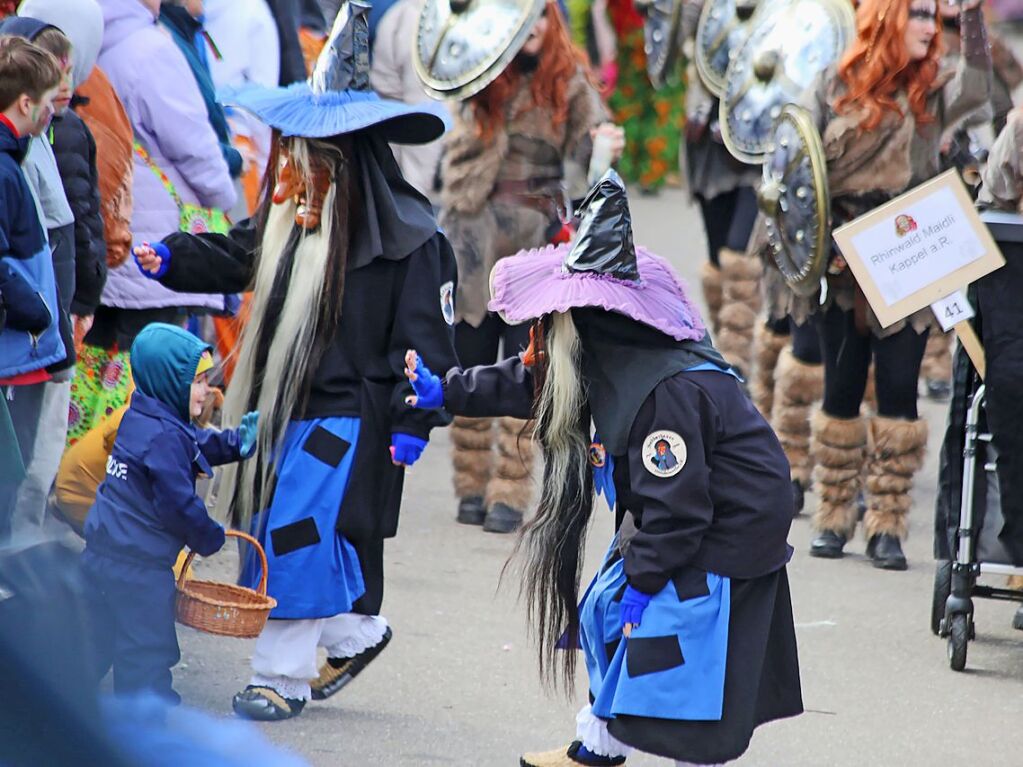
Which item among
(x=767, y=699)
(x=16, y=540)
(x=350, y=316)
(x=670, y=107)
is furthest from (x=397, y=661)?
(x=670, y=107)

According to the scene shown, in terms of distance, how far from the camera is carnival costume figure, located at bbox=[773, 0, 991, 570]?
636 cm

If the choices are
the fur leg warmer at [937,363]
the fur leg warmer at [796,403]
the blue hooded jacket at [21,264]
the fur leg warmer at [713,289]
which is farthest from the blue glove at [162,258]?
the fur leg warmer at [937,363]

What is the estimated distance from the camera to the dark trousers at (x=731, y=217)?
8.66 metres

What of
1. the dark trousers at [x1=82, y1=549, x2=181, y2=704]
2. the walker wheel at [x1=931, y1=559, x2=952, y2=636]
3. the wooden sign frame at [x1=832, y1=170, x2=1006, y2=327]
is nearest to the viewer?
the dark trousers at [x1=82, y1=549, x2=181, y2=704]

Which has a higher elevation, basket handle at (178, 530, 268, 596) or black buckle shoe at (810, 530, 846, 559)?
basket handle at (178, 530, 268, 596)

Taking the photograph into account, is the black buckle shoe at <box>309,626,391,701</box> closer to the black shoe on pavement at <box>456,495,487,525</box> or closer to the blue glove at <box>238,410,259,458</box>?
the blue glove at <box>238,410,259,458</box>

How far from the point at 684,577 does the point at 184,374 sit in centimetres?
142

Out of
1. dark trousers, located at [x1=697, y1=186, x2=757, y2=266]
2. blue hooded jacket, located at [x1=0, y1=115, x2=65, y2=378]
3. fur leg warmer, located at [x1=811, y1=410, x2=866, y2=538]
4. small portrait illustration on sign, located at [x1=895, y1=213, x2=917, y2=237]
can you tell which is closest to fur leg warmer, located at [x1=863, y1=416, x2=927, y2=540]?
fur leg warmer, located at [x1=811, y1=410, x2=866, y2=538]

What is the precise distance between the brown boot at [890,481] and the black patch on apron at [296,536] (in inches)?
108

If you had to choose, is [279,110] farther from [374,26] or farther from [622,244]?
[374,26]

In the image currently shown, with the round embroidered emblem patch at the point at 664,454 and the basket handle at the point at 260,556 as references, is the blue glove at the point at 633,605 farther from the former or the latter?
the basket handle at the point at 260,556

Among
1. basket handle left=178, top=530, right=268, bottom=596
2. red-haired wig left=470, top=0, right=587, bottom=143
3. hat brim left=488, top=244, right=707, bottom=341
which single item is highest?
red-haired wig left=470, top=0, right=587, bottom=143

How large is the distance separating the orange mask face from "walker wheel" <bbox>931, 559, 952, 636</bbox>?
244 centimetres

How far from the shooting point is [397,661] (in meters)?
5.57
